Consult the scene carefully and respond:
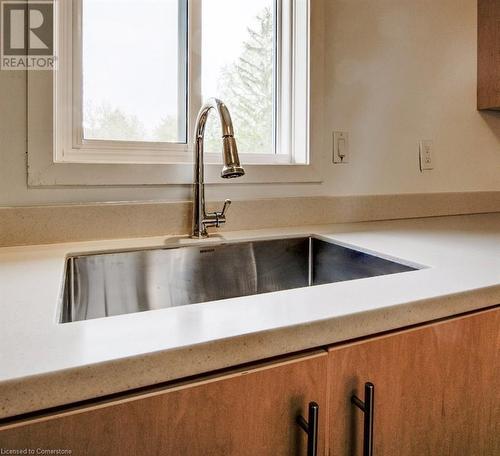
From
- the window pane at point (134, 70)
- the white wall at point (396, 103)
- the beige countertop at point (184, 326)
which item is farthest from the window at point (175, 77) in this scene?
the beige countertop at point (184, 326)

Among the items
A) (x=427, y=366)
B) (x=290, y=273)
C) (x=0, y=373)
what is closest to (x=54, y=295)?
(x=0, y=373)

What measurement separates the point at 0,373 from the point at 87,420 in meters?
0.09

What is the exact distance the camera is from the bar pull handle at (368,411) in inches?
19.6

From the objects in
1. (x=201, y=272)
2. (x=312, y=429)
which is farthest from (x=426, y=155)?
(x=312, y=429)

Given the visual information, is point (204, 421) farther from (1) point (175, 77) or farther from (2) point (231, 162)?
(1) point (175, 77)

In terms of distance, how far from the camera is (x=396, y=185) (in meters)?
1.47

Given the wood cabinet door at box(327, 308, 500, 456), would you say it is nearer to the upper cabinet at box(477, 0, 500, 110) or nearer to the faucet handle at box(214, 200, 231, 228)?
the faucet handle at box(214, 200, 231, 228)

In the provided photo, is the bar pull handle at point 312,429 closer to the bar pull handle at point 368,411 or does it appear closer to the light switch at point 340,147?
the bar pull handle at point 368,411

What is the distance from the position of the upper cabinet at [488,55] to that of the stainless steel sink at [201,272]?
45.2 inches

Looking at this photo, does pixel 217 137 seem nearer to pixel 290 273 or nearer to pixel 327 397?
pixel 290 273

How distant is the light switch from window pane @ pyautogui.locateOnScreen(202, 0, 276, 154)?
0.22m

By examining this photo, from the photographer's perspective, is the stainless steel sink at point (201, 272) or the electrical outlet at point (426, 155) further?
the electrical outlet at point (426, 155)

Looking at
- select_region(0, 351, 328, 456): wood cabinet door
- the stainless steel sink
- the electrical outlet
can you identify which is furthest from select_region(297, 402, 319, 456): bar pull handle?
the electrical outlet

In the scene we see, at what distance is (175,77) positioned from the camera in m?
1.19
